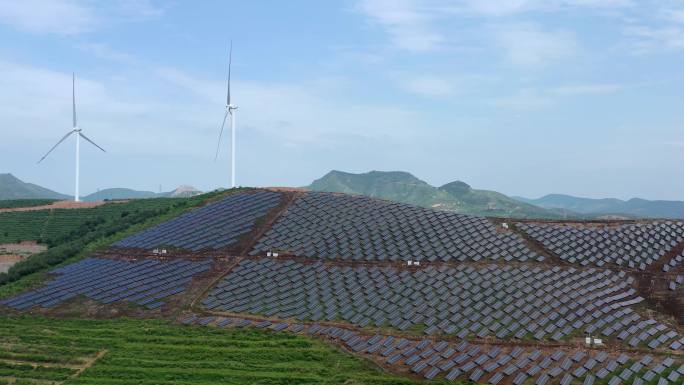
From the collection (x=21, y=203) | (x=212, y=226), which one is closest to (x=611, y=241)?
(x=212, y=226)

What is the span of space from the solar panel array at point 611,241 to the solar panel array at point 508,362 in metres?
18.5

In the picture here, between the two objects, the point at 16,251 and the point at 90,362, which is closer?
the point at 90,362

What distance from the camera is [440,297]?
157 ft

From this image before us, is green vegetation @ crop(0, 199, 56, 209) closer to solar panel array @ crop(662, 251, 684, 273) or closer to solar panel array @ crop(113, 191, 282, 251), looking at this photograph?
solar panel array @ crop(113, 191, 282, 251)

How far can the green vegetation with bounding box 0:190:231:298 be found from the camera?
61656 millimetres

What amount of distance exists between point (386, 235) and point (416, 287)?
11038 millimetres

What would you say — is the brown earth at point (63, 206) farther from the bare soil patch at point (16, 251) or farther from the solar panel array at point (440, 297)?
the solar panel array at point (440, 297)

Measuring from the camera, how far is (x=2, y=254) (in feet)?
263

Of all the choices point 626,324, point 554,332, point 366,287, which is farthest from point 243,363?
point 626,324

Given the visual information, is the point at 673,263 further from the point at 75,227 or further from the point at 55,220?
the point at 55,220

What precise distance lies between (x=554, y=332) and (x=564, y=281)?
32.5 ft

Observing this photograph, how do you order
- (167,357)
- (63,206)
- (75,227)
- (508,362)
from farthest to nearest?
(63,206), (75,227), (167,357), (508,362)

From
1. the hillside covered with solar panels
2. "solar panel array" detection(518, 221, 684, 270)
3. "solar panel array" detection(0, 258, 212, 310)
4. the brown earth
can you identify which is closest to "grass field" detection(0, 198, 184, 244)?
the brown earth

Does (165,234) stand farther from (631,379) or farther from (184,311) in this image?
(631,379)
